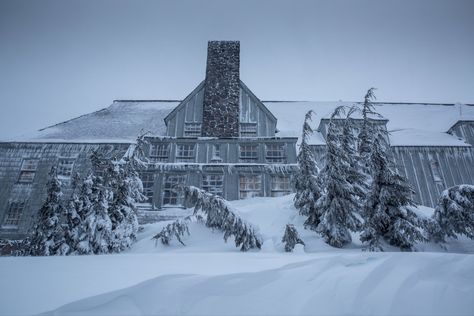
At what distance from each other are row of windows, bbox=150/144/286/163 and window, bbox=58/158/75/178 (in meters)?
6.32

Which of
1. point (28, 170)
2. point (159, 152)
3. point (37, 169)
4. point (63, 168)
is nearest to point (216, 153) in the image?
point (159, 152)

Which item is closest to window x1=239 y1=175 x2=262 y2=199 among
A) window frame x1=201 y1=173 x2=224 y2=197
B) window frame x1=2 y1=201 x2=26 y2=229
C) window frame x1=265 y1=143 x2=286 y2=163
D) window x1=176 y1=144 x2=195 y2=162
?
window frame x1=201 y1=173 x2=224 y2=197

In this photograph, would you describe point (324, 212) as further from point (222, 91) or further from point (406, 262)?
point (222, 91)

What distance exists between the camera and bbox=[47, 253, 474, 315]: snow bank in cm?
290

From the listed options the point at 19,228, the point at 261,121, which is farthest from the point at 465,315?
the point at 19,228

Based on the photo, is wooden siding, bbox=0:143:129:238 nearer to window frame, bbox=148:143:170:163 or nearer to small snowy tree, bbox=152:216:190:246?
window frame, bbox=148:143:170:163

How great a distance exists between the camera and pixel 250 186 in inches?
692

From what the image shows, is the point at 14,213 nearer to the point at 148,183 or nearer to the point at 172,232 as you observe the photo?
the point at 148,183

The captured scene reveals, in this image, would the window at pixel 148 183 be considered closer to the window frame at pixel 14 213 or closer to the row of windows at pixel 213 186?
the row of windows at pixel 213 186

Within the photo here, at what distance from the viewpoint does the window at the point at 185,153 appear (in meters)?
18.8

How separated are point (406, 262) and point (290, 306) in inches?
70.0

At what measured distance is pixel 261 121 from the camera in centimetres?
2114

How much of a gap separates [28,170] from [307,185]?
19.4 meters

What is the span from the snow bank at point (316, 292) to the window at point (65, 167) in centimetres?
1950
